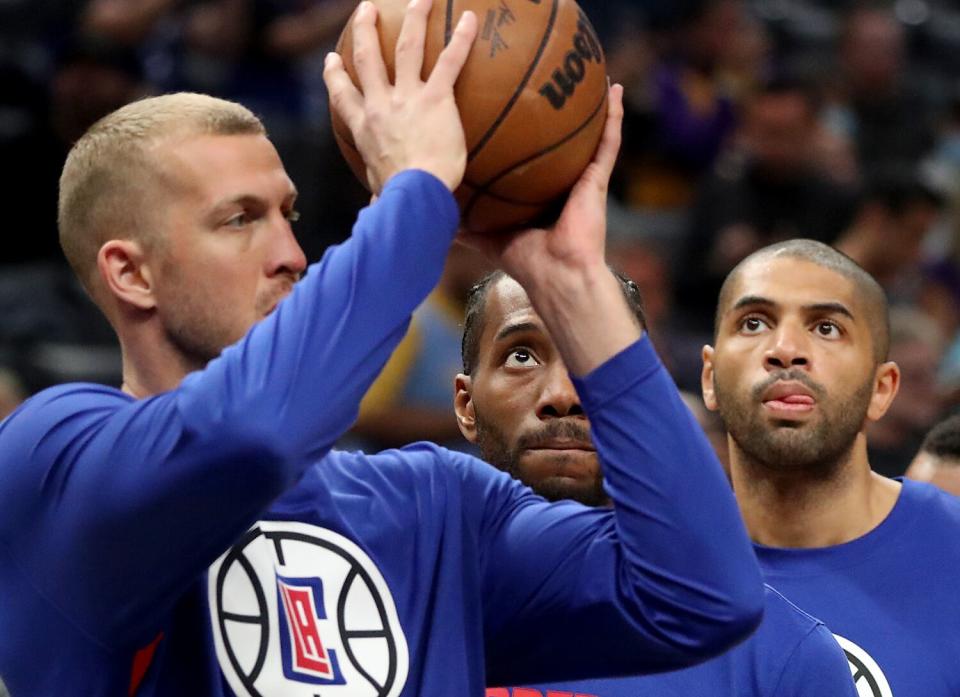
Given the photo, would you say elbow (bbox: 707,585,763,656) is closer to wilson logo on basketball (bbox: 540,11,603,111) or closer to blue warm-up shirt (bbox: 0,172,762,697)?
blue warm-up shirt (bbox: 0,172,762,697)

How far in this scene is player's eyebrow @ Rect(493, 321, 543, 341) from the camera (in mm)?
3297

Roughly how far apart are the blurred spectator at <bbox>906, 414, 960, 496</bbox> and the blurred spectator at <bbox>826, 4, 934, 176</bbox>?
5910 millimetres

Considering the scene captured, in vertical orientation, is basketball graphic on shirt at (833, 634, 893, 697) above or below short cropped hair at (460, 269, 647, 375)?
below

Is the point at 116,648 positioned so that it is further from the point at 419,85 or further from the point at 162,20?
the point at 162,20

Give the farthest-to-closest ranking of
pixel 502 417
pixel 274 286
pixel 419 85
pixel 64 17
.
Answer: pixel 64 17 < pixel 502 417 < pixel 274 286 < pixel 419 85

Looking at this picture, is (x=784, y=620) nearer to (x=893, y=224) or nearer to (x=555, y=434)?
(x=555, y=434)

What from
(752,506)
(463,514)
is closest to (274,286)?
(463,514)

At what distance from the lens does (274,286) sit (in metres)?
2.36

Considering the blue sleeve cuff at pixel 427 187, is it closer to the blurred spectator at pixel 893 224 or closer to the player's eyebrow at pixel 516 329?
the player's eyebrow at pixel 516 329

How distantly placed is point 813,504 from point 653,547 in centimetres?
161

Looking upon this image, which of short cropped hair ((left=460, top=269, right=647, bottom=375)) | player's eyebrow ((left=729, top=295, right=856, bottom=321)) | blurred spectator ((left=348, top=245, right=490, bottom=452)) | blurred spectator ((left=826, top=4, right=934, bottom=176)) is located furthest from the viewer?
blurred spectator ((left=826, top=4, right=934, bottom=176))

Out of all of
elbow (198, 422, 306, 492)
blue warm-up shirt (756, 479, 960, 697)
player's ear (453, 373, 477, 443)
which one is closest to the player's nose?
player's ear (453, 373, 477, 443)

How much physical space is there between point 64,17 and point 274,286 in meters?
6.22

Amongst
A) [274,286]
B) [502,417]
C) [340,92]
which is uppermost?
[340,92]
